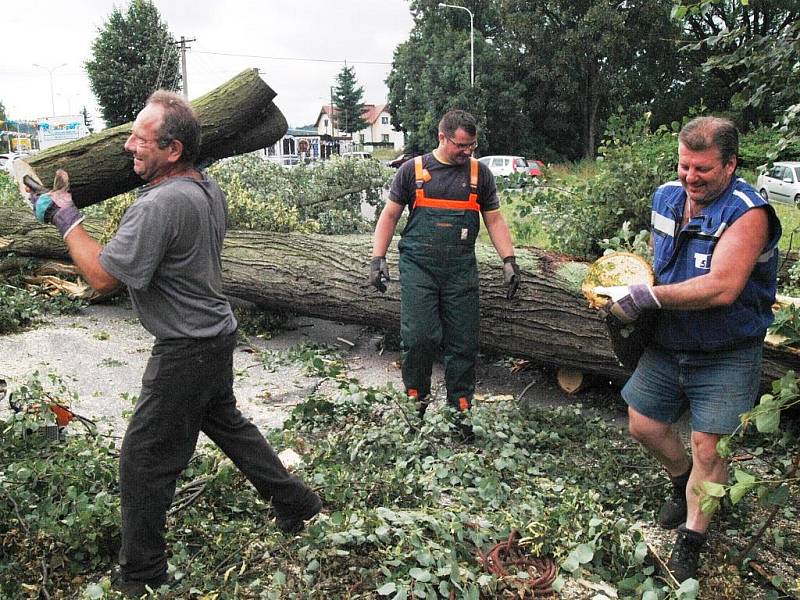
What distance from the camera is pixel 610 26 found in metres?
37.4

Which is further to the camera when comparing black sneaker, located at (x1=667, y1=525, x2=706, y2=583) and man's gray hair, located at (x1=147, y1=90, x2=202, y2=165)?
black sneaker, located at (x1=667, y1=525, x2=706, y2=583)

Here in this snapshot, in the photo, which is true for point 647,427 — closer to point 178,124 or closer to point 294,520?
point 294,520

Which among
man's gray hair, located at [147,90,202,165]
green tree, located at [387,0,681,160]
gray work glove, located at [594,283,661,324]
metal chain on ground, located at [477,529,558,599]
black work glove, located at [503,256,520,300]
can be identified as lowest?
metal chain on ground, located at [477,529,558,599]

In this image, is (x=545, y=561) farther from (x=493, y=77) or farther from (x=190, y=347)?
(x=493, y=77)

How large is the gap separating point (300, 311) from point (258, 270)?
0.56 metres

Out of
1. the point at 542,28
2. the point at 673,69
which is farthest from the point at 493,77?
the point at 673,69

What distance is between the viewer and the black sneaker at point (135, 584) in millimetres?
2824

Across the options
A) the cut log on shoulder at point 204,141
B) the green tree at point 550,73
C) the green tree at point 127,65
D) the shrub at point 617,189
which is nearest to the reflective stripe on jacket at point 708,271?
the cut log on shoulder at point 204,141

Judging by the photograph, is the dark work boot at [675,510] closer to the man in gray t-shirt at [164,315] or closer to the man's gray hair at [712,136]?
the man's gray hair at [712,136]

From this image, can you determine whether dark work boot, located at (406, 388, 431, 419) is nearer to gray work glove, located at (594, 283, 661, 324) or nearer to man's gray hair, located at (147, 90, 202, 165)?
gray work glove, located at (594, 283, 661, 324)

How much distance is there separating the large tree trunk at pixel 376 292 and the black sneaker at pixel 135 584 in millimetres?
2844

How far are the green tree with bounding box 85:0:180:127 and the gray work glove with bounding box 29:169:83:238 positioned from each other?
134 ft

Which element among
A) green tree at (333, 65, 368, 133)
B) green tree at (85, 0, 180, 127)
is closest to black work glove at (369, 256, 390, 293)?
green tree at (85, 0, 180, 127)

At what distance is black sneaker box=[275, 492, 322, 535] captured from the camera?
3271mm
